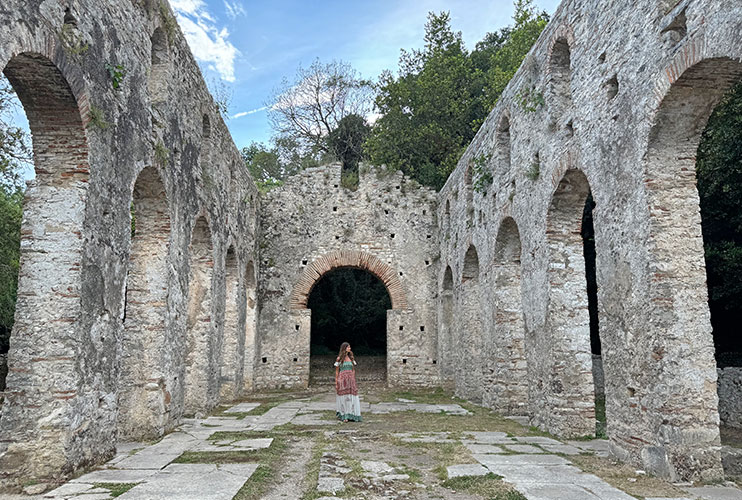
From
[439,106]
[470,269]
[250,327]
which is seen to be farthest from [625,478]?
[439,106]

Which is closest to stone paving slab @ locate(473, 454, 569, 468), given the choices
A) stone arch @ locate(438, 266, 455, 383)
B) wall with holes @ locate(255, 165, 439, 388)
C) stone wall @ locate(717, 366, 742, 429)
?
stone wall @ locate(717, 366, 742, 429)

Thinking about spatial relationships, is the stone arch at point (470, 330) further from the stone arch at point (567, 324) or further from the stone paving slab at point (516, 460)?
the stone paving slab at point (516, 460)

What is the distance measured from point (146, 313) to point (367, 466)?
3.75 meters

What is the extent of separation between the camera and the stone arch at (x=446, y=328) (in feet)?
48.4

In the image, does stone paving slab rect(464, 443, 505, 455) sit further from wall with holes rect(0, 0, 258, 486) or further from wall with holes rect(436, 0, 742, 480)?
wall with holes rect(0, 0, 258, 486)

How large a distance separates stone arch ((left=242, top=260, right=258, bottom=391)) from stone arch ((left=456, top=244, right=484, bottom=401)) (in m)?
5.45

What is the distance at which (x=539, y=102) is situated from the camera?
8.42 m

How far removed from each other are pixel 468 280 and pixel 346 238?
451cm

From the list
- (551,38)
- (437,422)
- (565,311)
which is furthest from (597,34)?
(437,422)

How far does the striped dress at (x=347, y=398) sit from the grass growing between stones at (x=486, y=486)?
4038mm

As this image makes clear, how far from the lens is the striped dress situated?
29.1 feet

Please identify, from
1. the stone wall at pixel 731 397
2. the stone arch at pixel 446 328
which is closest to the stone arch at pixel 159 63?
the stone arch at pixel 446 328

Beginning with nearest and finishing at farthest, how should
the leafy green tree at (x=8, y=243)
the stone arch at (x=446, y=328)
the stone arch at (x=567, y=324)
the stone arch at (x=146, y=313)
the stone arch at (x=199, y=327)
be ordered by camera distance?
the stone arch at (x=146, y=313) → the stone arch at (x=567, y=324) → the stone arch at (x=199, y=327) → the leafy green tree at (x=8, y=243) → the stone arch at (x=446, y=328)

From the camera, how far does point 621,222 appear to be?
596cm
